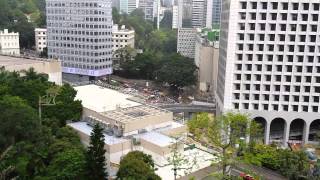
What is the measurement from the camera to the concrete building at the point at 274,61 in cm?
5044

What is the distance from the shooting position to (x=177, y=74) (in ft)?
251

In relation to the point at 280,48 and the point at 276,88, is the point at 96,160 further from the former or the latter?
the point at 280,48

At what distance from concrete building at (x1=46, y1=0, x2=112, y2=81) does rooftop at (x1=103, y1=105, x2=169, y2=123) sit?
38.0 metres

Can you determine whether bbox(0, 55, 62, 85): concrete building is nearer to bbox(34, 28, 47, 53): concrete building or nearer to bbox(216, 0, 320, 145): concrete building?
bbox(216, 0, 320, 145): concrete building

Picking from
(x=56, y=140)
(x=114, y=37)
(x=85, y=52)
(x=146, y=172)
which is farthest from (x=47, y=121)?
(x=114, y=37)

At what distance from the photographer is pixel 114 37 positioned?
336 feet

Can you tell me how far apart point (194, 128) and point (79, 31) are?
48.7 metres

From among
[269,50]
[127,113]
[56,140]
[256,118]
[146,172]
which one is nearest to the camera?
[146,172]

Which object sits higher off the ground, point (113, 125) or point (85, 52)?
point (85, 52)

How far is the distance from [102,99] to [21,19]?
61.8m

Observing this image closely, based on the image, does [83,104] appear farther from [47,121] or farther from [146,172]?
[146,172]

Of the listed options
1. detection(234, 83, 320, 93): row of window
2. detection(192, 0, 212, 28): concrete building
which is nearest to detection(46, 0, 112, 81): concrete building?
detection(234, 83, 320, 93): row of window

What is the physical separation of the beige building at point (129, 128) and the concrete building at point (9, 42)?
4738 cm

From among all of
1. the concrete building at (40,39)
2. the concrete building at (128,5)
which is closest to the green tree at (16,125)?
the concrete building at (40,39)
